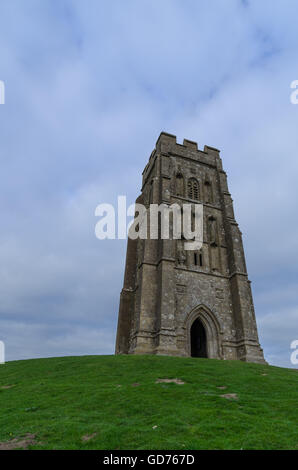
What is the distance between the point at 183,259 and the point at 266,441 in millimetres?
18944

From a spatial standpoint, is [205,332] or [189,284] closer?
[205,332]

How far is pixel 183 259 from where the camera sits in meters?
25.1

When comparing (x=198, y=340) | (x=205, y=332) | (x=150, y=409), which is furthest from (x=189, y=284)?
(x=150, y=409)

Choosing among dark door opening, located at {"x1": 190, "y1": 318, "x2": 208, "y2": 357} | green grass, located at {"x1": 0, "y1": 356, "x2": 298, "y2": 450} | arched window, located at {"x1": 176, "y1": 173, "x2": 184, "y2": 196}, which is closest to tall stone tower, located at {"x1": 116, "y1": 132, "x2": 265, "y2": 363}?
dark door opening, located at {"x1": 190, "y1": 318, "x2": 208, "y2": 357}

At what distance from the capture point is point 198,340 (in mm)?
25422

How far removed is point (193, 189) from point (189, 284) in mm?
10635

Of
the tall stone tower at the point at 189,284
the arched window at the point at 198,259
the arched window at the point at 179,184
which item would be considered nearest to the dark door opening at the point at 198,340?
the tall stone tower at the point at 189,284

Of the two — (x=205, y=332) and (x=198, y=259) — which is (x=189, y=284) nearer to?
(x=198, y=259)

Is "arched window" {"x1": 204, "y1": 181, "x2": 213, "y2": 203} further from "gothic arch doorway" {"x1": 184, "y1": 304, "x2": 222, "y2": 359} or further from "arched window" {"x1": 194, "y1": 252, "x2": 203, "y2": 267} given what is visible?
"gothic arch doorway" {"x1": 184, "y1": 304, "x2": 222, "y2": 359}

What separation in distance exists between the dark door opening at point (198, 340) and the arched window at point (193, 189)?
1212 centimetres

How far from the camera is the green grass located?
6.40m

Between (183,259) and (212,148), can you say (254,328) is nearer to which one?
(183,259)

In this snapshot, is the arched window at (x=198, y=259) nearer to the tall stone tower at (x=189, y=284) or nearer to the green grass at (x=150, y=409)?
the tall stone tower at (x=189, y=284)

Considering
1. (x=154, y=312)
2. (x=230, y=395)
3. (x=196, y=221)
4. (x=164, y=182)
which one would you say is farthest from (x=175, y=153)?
(x=230, y=395)
